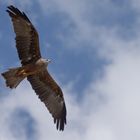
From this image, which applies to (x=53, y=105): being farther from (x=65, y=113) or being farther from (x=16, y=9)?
(x=16, y=9)

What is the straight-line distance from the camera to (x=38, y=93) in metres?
22.2

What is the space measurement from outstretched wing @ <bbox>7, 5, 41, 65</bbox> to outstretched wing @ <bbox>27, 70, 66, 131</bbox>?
1.21 m

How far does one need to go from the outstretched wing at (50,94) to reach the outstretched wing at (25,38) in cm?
121

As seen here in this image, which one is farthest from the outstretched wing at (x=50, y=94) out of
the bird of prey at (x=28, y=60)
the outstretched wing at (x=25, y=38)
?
the outstretched wing at (x=25, y=38)

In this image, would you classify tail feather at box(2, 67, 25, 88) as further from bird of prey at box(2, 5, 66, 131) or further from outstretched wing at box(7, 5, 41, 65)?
outstretched wing at box(7, 5, 41, 65)

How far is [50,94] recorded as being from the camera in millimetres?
22656

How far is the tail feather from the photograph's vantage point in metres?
20.2

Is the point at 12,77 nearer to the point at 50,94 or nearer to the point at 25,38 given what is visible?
the point at 25,38

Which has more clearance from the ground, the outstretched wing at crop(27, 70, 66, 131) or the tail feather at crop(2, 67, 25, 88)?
the outstretched wing at crop(27, 70, 66, 131)

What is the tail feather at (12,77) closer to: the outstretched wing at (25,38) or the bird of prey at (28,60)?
the bird of prey at (28,60)

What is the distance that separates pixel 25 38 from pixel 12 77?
1458 millimetres

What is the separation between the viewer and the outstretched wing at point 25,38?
20594 mm

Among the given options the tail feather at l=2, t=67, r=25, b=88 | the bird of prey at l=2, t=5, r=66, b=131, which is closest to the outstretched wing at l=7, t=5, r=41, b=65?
the bird of prey at l=2, t=5, r=66, b=131

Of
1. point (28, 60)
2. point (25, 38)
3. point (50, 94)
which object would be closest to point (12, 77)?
point (28, 60)
